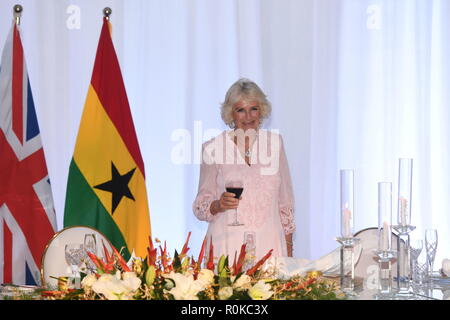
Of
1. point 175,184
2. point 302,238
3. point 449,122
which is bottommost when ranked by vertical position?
point 302,238

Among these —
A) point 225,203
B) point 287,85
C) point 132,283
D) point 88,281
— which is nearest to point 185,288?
point 132,283

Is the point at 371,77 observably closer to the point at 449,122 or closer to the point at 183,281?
the point at 449,122

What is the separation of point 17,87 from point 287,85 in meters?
1.89

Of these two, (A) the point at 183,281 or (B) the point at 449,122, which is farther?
(B) the point at 449,122

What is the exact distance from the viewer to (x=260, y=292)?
5.40ft

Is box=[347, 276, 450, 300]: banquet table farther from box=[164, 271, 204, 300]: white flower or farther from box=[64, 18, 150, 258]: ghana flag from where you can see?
box=[64, 18, 150, 258]: ghana flag

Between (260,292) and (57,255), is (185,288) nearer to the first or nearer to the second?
(260,292)

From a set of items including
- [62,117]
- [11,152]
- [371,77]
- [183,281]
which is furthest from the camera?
[371,77]

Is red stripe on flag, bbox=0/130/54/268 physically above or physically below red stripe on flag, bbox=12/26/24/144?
below

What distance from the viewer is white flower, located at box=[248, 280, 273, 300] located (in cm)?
164

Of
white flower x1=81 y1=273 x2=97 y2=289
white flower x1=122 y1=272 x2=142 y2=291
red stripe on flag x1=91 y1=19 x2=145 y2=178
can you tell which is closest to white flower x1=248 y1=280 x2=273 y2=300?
white flower x1=122 y1=272 x2=142 y2=291
